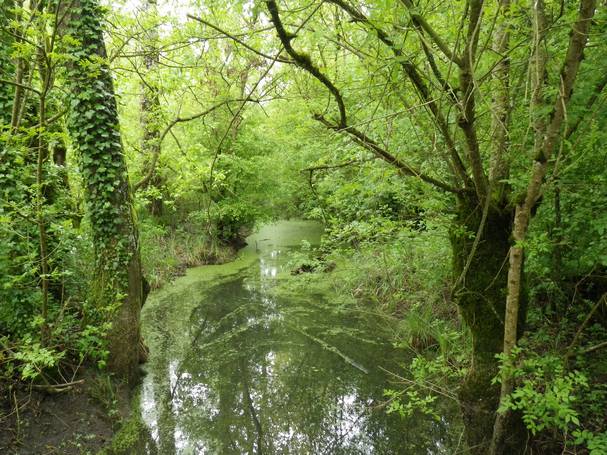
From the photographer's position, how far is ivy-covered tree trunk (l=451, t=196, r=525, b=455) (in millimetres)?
2619

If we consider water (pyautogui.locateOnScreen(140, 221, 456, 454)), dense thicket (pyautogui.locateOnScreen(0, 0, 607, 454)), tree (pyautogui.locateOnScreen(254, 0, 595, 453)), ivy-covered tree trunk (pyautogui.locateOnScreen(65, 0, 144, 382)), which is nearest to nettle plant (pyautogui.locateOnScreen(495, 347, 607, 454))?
dense thicket (pyautogui.locateOnScreen(0, 0, 607, 454))

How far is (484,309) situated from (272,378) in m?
2.97

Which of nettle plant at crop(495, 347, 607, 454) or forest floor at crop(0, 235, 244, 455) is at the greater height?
nettle plant at crop(495, 347, 607, 454)

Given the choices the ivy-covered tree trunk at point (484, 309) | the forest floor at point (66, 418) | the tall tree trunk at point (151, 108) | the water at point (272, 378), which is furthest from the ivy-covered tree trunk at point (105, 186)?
the ivy-covered tree trunk at point (484, 309)

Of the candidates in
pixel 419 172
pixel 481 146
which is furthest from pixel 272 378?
pixel 481 146

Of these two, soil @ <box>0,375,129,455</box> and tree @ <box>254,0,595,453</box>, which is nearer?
tree @ <box>254,0,595,453</box>

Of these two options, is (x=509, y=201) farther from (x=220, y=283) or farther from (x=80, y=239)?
(x=220, y=283)

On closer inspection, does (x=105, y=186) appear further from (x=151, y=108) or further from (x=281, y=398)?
(x=281, y=398)

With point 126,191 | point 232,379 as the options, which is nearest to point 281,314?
point 232,379

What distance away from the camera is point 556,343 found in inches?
119

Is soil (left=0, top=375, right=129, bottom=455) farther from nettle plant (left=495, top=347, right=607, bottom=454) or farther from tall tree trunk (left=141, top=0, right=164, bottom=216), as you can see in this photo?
nettle plant (left=495, top=347, right=607, bottom=454)

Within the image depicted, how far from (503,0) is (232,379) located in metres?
4.60

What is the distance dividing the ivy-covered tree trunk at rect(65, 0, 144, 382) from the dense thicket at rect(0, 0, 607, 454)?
0.02 meters

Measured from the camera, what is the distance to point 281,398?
4.27 meters
